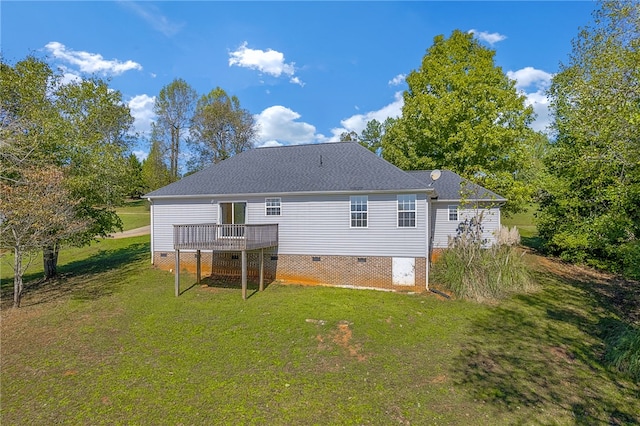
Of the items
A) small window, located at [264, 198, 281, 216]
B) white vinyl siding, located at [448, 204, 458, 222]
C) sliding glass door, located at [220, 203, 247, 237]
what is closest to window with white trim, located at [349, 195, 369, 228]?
small window, located at [264, 198, 281, 216]

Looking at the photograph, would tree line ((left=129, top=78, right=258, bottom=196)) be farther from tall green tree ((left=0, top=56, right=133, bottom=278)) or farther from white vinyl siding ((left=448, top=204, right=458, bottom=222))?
white vinyl siding ((left=448, top=204, right=458, bottom=222))

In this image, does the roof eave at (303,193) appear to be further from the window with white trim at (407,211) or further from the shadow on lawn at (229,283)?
the shadow on lawn at (229,283)

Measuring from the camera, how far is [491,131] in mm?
19828

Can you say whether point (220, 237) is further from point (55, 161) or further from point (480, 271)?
point (480, 271)

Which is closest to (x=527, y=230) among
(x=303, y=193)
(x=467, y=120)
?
(x=467, y=120)

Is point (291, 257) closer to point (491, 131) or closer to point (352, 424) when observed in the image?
point (352, 424)

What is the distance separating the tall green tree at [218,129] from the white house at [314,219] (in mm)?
17773

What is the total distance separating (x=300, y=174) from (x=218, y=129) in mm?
21024

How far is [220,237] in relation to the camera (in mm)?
12828

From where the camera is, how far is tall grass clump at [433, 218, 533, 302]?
38.0 ft

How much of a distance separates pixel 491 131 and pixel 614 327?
1389cm

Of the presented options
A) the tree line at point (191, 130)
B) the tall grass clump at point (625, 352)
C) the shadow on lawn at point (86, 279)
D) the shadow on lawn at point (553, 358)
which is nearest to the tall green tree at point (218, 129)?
the tree line at point (191, 130)

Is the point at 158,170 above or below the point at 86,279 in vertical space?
above

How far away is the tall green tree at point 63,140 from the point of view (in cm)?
1199
